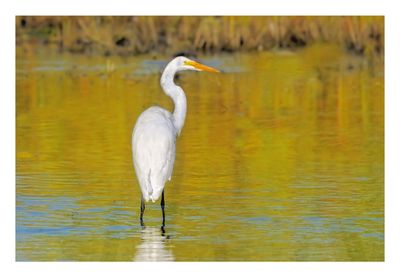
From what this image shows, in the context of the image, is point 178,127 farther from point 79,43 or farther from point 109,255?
point 79,43

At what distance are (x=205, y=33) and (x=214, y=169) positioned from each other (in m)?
11.9

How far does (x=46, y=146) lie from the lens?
13781 mm

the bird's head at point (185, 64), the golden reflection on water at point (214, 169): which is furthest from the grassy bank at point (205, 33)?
the bird's head at point (185, 64)

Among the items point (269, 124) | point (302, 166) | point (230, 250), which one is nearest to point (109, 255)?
point (230, 250)

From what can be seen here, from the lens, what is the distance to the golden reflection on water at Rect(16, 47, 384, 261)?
9023mm

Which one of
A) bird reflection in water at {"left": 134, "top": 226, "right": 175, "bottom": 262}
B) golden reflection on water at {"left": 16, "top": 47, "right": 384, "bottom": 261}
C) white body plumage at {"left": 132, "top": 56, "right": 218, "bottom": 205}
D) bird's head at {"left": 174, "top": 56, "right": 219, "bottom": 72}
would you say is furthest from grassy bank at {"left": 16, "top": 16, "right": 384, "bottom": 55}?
bird reflection in water at {"left": 134, "top": 226, "right": 175, "bottom": 262}

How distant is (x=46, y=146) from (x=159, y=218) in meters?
4.02

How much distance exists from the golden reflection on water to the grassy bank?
186 centimetres

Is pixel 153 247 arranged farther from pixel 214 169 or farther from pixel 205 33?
pixel 205 33

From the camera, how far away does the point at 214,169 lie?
40.2ft

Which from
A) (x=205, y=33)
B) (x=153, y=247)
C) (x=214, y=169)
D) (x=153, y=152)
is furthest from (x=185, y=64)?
(x=205, y=33)

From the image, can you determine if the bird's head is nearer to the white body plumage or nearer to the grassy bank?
the white body plumage

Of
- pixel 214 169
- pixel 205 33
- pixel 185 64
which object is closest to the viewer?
pixel 185 64

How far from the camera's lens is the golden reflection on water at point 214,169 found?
29.6 ft
